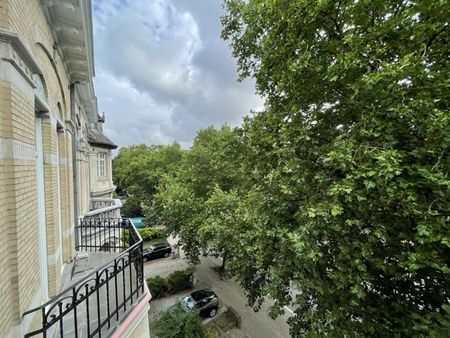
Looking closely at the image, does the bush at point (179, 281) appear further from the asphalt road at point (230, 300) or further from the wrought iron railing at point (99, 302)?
the wrought iron railing at point (99, 302)

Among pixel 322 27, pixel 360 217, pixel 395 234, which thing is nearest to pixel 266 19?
pixel 322 27

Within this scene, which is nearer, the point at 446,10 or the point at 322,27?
the point at 446,10

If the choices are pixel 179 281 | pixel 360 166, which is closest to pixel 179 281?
pixel 179 281

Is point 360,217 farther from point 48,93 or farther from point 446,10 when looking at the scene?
point 48,93

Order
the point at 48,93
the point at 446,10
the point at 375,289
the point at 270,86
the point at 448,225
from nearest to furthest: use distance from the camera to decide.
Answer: the point at 448,225, the point at 446,10, the point at 375,289, the point at 48,93, the point at 270,86

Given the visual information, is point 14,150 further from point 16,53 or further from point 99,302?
point 99,302

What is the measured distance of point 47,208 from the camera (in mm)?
4613

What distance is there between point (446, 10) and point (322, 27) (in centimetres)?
Result: 194

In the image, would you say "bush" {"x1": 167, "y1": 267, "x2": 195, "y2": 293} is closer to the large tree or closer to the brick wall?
the large tree

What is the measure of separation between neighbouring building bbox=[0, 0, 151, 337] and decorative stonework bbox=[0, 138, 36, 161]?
11mm

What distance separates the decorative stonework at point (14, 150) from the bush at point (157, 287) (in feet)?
40.9

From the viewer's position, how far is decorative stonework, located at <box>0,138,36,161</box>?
8.60ft

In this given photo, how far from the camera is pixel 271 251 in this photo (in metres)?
5.23

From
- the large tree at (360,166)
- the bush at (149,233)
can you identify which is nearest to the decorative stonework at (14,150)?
the large tree at (360,166)
